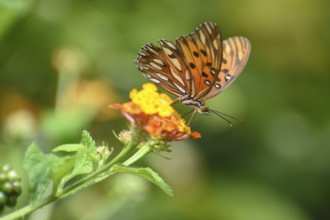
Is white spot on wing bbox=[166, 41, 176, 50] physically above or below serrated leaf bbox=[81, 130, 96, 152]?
above

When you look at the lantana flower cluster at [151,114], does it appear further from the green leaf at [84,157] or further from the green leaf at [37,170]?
the green leaf at [37,170]

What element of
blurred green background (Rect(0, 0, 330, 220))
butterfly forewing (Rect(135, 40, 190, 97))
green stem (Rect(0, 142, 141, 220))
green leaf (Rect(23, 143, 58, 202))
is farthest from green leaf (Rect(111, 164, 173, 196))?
blurred green background (Rect(0, 0, 330, 220))

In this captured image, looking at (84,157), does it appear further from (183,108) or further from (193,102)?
(183,108)

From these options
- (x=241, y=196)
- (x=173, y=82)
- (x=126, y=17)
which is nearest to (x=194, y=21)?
(x=126, y=17)

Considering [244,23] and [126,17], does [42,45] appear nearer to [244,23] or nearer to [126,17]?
[126,17]

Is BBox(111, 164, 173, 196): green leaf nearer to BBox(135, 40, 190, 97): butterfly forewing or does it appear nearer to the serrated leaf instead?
the serrated leaf

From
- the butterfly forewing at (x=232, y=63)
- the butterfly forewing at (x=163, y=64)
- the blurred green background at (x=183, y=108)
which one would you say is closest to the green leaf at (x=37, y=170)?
the butterfly forewing at (x=163, y=64)
